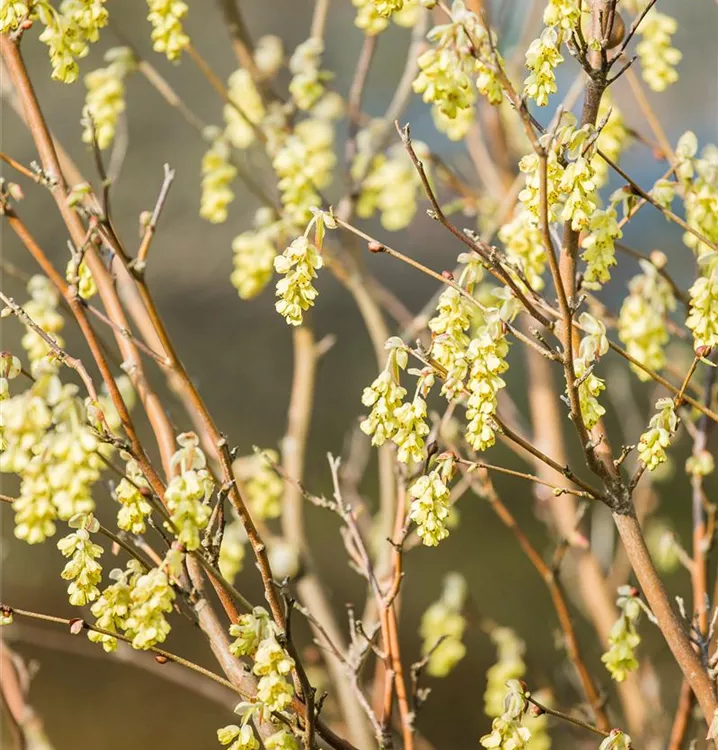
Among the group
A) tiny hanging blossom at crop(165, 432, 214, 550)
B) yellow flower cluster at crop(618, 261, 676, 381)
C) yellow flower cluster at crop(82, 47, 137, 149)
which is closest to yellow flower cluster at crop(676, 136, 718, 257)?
yellow flower cluster at crop(618, 261, 676, 381)

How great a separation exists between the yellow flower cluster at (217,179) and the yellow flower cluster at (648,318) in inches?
33.7

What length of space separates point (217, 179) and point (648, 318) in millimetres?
936

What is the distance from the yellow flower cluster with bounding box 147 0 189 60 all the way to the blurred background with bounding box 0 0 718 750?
3.34 meters

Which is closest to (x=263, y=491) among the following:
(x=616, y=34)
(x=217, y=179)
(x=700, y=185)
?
(x=217, y=179)

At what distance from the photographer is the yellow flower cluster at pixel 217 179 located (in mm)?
1830

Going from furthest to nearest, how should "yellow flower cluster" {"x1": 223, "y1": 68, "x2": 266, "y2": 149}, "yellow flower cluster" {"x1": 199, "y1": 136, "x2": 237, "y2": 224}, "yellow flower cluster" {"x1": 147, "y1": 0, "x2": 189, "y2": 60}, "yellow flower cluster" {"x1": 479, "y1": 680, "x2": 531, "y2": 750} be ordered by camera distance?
"yellow flower cluster" {"x1": 223, "y1": 68, "x2": 266, "y2": 149}, "yellow flower cluster" {"x1": 199, "y1": 136, "x2": 237, "y2": 224}, "yellow flower cluster" {"x1": 147, "y1": 0, "x2": 189, "y2": 60}, "yellow flower cluster" {"x1": 479, "y1": 680, "x2": 531, "y2": 750}

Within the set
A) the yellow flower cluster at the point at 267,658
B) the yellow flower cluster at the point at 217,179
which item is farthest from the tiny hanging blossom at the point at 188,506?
the yellow flower cluster at the point at 217,179

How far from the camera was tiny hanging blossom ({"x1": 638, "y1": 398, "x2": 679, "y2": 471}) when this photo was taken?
963 millimetres

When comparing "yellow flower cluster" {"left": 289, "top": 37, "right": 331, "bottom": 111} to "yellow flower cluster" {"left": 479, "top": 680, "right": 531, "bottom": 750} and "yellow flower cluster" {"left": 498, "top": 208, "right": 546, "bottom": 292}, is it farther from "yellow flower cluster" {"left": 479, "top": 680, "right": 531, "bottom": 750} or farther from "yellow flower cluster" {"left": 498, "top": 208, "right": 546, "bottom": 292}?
"yellow flower cluster" {"left": 479, "top": 680, "right": 531, "bottom": 750}

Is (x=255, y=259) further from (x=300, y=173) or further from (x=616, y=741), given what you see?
(x=616, y=741)

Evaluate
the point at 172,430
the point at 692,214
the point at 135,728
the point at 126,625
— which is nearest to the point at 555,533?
the point at 692,214

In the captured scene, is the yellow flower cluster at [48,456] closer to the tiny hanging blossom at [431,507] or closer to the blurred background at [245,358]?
the tiny hanging blossom at [431,507]

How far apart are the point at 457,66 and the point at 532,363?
1.52 meters

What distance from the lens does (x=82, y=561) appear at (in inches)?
35.9
